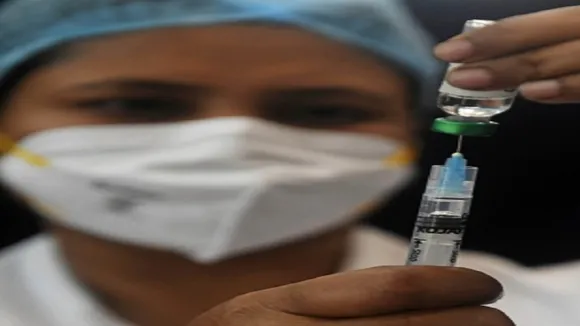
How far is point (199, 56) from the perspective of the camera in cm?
88

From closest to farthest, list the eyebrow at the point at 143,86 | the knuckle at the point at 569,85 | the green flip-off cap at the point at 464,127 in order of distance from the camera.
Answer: the green flip-off cap at the point at 464,127 → the knuckle at the point at 569,85 → the eyebrow at the point at 143,86

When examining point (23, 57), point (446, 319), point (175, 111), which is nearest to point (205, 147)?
point (175, 111)

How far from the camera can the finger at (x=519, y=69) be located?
2.27 feet

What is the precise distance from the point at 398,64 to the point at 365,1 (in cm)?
7

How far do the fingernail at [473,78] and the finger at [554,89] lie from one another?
9 centimetres

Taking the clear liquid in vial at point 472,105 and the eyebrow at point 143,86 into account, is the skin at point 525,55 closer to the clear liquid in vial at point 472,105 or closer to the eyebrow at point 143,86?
the clear liquid in vial at point 472,105

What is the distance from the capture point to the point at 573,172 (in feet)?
3.20

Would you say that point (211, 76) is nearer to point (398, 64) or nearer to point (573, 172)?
point (398, 64)

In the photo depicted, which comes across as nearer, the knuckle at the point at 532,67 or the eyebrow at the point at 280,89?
the knuckle at the point at 532,67

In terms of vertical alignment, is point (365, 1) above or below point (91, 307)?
above

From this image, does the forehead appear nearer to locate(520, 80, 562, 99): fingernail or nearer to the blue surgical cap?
the blue surgical cap

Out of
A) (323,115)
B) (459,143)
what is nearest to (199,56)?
(323,115)

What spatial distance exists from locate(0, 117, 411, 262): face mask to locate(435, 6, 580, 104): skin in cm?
21

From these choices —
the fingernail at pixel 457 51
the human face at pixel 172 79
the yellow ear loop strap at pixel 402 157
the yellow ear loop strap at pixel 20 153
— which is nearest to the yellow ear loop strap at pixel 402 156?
the yellow ear loop strap at pixel 402 157
